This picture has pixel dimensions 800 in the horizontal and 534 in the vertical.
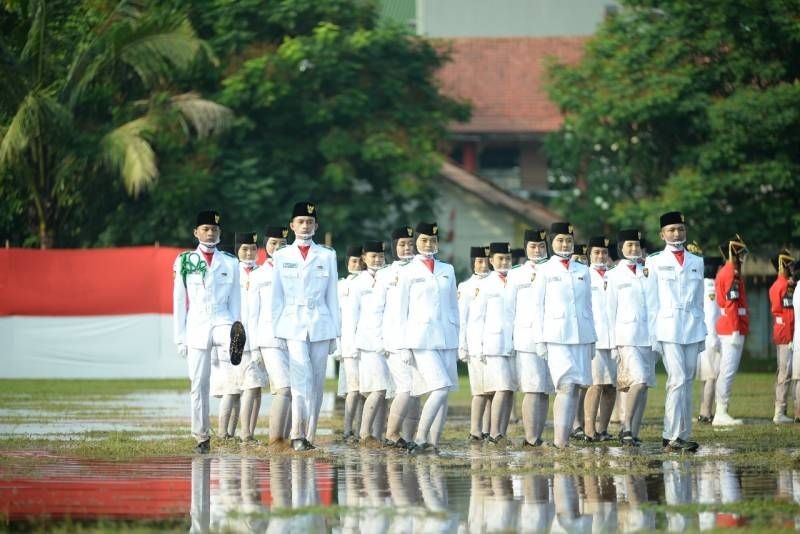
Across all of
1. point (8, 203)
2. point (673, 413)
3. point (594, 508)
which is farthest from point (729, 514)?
point (8, 203)

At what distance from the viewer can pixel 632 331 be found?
744 inches

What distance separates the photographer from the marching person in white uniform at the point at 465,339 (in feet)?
64.7

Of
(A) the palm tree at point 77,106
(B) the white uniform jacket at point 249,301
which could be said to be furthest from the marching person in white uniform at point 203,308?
(A) the palm tree at point 77,106

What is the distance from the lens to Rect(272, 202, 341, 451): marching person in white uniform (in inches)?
675

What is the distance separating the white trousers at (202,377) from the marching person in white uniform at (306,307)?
1.71 ft

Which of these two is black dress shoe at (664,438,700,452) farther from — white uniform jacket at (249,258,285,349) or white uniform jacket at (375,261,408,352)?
white uniform jacket at (249,258,285,349)

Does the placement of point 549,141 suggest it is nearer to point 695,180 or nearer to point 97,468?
point 695,180

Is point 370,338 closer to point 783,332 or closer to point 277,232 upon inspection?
point 277,232

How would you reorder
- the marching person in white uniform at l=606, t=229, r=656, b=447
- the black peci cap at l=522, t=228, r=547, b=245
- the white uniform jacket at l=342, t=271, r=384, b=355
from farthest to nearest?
1. the white uniform jacket at l=342, t=271, r=384, b=355
2. the marching person in white uniform at l=606, t=229, r=656, b=447
3. the black peci cap at l=522, t=228, r=547, b=245

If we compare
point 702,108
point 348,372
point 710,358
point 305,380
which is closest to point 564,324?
point 305,380

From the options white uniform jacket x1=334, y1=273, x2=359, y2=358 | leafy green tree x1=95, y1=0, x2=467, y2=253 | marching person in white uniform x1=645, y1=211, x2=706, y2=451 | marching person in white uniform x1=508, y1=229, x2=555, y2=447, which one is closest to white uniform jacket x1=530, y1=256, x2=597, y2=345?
marching person in white uniform x1=508, y1=229, x2=555, y2=447

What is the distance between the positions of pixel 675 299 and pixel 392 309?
2.74m

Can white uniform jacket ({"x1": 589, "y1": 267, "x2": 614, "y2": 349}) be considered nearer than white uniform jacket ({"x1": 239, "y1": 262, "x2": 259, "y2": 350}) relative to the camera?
No

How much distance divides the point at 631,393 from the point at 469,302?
103 inches
